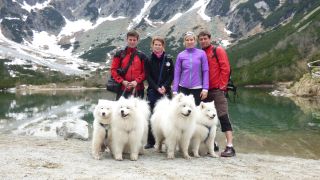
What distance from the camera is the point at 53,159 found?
35.6 feet

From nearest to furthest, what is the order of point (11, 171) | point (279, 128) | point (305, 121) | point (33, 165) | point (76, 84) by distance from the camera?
point (11, 171)
point (33, 165)
point (279, 128)
point (305, 121)
point (76, 84)

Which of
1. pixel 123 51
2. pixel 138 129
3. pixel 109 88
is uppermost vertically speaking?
pixel 123 51

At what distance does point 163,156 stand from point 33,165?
12.3 ft

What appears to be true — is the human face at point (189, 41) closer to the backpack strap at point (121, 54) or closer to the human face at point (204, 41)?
the human face at point (204, 41)

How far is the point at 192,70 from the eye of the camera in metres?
11.8

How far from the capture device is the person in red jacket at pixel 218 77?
468 inches

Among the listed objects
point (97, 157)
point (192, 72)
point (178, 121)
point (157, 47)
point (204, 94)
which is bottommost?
point (97, 157)

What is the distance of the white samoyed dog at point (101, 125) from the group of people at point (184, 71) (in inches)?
55.9

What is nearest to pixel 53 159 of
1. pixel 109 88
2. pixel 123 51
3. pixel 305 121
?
pixel 109 88

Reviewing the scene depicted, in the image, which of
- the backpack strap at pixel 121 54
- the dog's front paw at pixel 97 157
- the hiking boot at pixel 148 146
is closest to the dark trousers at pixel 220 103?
the hiking boot at pixel 148 146

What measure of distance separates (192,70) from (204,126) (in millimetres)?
1624

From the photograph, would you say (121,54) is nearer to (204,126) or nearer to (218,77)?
(218,77)

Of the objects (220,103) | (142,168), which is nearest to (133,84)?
(220,103)

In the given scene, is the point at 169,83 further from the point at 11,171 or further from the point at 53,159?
the point at 11,171
